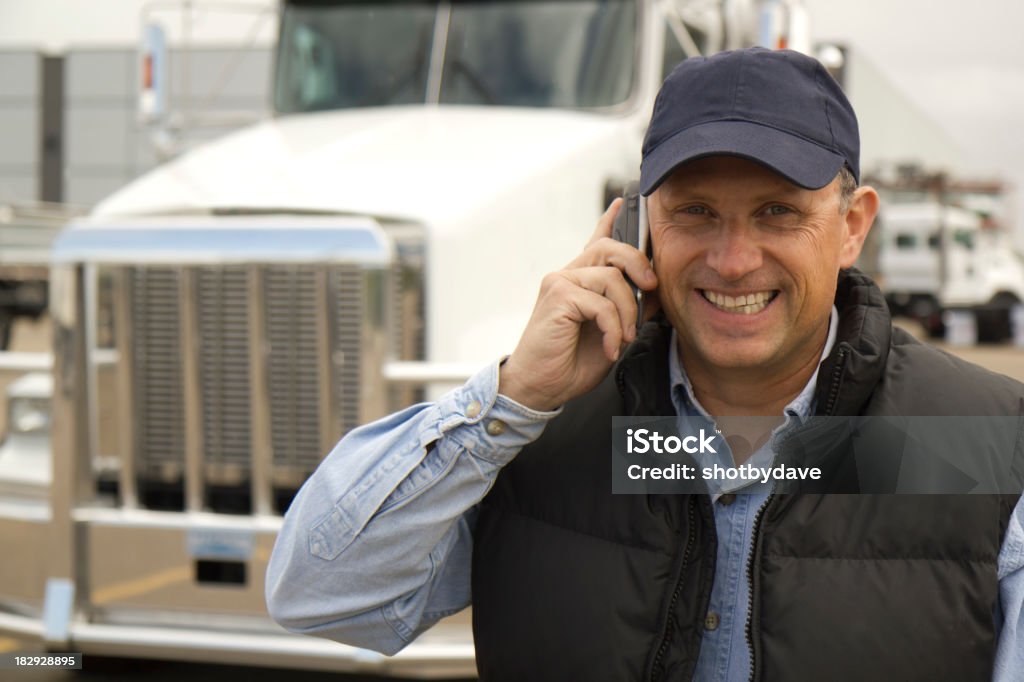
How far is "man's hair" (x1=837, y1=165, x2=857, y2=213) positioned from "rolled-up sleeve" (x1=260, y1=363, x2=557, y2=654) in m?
0.59

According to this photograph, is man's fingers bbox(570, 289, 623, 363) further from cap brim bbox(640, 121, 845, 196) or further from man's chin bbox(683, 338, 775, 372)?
cap brim bbox(640, 121, 845, 196)

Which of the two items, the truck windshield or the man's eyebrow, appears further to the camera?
the truck windshield

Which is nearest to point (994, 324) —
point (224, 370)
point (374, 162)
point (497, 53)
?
point (497, 53)

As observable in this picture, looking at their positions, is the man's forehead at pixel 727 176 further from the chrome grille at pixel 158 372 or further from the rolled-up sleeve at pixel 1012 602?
the chrome grille at pixel 158 372

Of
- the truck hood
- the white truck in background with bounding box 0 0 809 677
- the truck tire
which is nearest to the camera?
the white truck in background with bounding box 0 0 809 677

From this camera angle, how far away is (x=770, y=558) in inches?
66.0

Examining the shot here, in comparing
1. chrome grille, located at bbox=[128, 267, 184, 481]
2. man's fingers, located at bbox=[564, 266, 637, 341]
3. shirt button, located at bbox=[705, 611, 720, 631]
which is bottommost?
chrome grille, located at bbox=[128, 267, 184, 481]

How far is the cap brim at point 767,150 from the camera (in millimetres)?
1675

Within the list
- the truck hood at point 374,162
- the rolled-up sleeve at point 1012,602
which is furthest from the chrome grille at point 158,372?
the rolled-up sleeve at point 1012,602

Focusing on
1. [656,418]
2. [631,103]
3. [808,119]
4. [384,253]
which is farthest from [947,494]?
[631,103]

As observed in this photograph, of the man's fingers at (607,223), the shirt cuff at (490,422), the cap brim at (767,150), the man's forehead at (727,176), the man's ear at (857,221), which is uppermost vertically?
the cap brim at (767,150)

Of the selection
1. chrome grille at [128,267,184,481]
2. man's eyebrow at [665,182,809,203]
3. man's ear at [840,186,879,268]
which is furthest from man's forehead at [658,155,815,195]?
chrome grille at [128,267,184,481]

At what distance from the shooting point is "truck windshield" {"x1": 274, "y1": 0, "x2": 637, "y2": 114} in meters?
5.10

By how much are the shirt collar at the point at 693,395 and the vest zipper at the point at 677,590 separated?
0.24 metres
